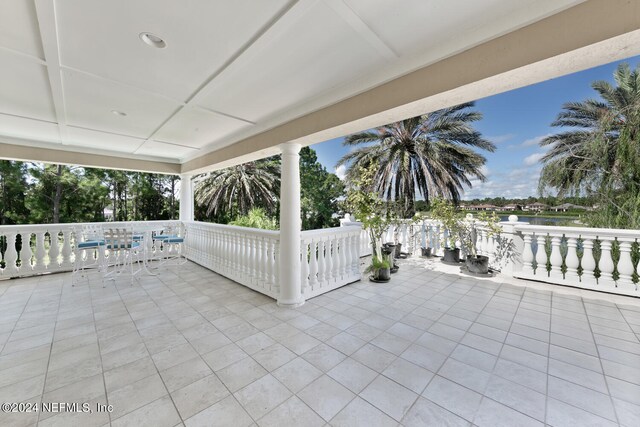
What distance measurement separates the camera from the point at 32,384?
1805mm

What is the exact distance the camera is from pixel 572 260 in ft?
12.2

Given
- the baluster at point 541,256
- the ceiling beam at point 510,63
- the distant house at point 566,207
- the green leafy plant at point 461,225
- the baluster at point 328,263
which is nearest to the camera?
the ceiling beam at point 510,63

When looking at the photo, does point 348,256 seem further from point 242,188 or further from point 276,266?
point 242,188

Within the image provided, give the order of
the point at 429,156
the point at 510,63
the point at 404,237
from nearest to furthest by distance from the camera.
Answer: the point at 510,63 < the point at 404,237 < the point at 429,156

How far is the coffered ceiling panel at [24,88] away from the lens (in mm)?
2131

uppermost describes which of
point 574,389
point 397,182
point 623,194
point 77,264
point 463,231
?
point 397,182

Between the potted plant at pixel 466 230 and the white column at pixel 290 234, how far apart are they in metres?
3.30

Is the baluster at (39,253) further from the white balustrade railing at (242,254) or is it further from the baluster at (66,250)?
the white balustrade railing at (242,254)

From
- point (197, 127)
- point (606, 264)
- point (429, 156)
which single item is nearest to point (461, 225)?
point (606, 264)

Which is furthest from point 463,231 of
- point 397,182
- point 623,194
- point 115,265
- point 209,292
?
point 115,265

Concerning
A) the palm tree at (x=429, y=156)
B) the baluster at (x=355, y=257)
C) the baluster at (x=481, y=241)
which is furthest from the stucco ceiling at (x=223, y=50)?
the palm tree at (x=429, y=156)

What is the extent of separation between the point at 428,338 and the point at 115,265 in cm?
602

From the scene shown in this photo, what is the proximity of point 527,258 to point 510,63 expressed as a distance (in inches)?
150

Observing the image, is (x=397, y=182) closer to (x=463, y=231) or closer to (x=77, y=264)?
(x=463, y=231)
